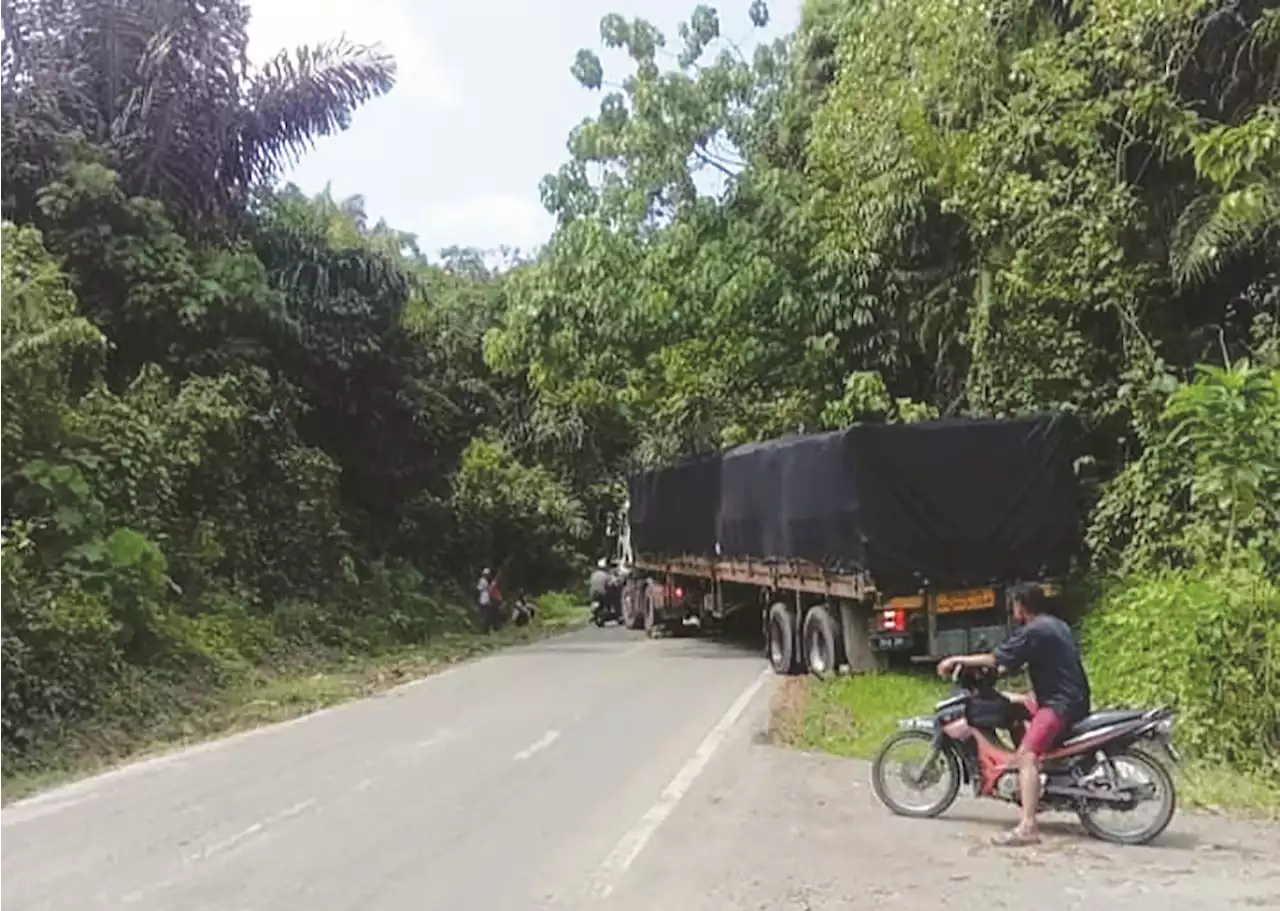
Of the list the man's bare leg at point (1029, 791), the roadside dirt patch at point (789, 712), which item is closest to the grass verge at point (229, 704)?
the roadside dirt patch at point (789, 712)

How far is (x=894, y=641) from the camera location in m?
15.8

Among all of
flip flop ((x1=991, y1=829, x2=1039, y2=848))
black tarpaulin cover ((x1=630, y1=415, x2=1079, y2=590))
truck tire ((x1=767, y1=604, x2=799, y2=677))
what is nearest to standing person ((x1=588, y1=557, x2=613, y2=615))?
truck tire ((x1=767, y1=604, x2=799, y2=677))

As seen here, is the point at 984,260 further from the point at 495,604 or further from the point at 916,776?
the point at 495,604

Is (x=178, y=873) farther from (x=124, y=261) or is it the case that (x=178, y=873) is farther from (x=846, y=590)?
(x=124, y=261)

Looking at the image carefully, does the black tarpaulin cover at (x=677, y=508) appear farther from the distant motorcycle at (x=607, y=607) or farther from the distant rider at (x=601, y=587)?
the distant motorcycle at (x=607, y=607)

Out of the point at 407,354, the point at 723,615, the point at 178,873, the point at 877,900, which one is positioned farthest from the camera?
the point at 407,354

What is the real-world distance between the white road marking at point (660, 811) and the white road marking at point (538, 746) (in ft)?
4.27

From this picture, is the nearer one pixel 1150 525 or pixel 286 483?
pixel 1150 525

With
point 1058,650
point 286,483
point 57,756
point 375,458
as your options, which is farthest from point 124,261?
point 1058,650

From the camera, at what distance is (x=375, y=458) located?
29.1 m

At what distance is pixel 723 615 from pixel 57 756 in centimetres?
1211

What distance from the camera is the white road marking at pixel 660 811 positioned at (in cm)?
779

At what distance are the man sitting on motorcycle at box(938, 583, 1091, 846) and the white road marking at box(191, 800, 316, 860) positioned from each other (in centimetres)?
442

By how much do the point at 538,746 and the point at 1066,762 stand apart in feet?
17.3
